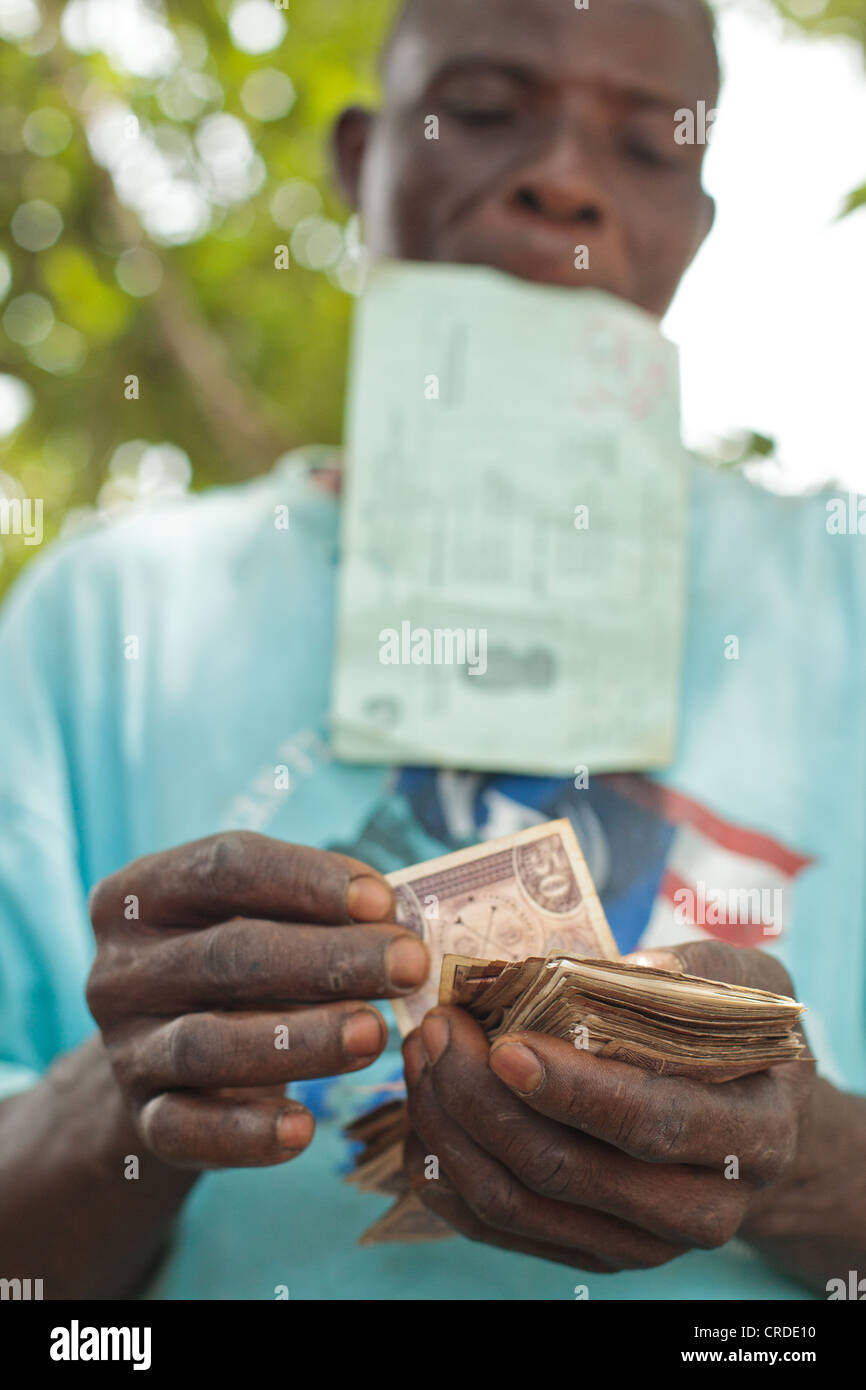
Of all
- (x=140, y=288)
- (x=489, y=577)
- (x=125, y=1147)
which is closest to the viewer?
(x=125, y=1147)

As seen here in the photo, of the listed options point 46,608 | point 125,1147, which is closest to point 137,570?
A: point 46,608

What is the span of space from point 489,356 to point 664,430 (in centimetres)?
29

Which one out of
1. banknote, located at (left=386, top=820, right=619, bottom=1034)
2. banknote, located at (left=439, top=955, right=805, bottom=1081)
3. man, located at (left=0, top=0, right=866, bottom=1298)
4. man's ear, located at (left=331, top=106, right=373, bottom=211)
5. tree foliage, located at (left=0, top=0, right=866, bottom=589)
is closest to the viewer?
banknote, located at (left=439, top=955, right=805, bottom=1081)

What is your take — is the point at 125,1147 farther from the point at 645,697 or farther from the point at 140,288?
the point at 140,288

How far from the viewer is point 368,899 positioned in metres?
0.99

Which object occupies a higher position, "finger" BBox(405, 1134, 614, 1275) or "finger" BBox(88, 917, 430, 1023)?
"finger" BBox(88, 917, 430, 1023)

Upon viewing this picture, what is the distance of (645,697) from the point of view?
5.20 ft

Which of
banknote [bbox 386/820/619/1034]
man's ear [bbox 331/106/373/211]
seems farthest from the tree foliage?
banknote [bbox 386/820/619/1034]

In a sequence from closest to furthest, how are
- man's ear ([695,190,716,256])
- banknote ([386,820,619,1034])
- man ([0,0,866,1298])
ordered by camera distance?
1. man ([0,0,866,1298])
2. banknote ([386,820,619,1034])
3. man's ear ([695,190,716,256])

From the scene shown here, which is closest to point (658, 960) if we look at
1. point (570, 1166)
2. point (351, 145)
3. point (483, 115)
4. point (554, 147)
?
point (570, 1166)

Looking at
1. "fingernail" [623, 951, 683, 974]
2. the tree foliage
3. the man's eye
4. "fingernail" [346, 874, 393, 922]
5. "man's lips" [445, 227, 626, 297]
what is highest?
the tree foliage

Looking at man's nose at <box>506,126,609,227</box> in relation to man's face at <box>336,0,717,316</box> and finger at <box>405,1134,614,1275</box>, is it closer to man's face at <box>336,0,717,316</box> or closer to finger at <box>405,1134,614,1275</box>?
man's face at <box>336,0,717,316</box>

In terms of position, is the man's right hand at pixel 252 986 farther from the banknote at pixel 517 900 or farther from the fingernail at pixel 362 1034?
the banknote at pixel 517 900

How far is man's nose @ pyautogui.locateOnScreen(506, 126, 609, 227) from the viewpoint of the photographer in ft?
5.20
